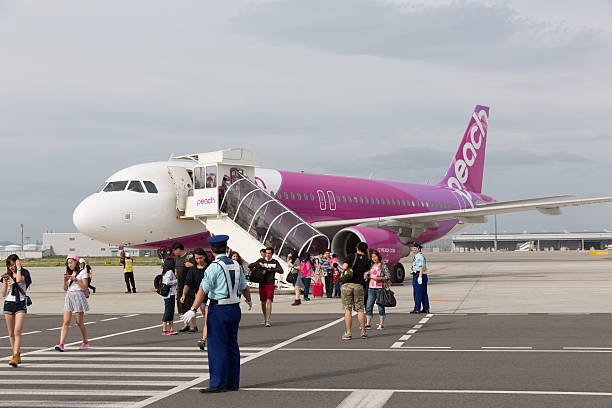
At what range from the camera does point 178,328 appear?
51.9 feet

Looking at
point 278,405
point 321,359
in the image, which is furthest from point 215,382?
point 321,359

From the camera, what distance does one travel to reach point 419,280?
17641 millimetres

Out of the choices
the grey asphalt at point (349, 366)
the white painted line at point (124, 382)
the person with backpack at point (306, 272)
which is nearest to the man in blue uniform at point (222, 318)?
the grey asphalt at point (349, 366)

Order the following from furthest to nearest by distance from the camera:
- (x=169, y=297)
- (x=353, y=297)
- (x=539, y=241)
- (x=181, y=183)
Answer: (x=539, y=241), (x=181, y=183), (x=169, y=297), (x=353, y=297)

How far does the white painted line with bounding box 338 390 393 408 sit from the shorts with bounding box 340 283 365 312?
209 inches

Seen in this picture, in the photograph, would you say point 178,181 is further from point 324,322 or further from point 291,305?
point 324,322

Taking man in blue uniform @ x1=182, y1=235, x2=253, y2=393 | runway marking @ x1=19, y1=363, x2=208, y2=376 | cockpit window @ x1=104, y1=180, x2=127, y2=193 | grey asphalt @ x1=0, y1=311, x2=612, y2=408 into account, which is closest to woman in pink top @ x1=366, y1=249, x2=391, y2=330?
grey asphalt @ x1=0, y1=311, x2=612, y2=408

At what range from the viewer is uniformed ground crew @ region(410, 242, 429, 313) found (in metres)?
17.6

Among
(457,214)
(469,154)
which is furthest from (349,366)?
(469,154)

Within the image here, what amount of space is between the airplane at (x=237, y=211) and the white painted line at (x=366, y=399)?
52.8 ft

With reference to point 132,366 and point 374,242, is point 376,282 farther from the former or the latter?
point 374,242

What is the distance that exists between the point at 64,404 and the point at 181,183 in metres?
19.4

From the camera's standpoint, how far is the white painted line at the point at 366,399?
24.5 feet

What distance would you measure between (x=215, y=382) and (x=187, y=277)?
17.6 ft
